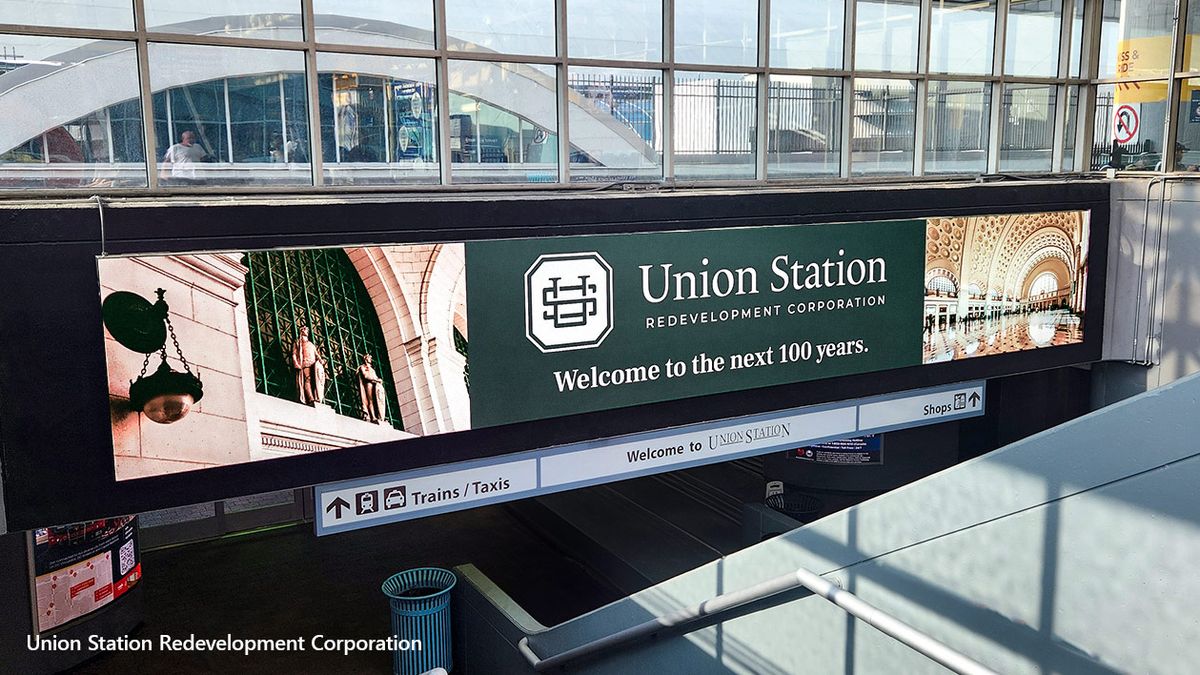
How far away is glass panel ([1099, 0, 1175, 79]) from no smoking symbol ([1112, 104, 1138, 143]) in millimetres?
373

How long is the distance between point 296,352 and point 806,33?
5.68 m

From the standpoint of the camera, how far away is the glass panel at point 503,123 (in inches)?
312

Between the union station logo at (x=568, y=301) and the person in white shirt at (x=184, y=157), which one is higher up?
the person in white shirt at (x=184, y=157)

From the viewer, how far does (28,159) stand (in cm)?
641

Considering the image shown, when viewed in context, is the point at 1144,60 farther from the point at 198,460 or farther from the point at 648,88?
the point at 198,460

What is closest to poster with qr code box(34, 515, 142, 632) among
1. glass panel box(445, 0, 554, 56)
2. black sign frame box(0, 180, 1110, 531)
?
black sign frame box(0, 180, 1110, 531)

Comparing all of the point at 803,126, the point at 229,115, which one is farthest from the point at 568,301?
the point at 803,126

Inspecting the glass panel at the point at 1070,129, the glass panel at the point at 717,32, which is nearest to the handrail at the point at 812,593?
the glass panel at the point at 717,32

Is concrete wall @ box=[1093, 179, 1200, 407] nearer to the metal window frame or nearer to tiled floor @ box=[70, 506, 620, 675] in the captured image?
the metal window frame

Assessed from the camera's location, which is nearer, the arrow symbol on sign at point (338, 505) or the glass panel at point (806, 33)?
the arrow symbol on sign at point (338, 505)

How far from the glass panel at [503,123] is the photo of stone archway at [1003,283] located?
399 centimetres

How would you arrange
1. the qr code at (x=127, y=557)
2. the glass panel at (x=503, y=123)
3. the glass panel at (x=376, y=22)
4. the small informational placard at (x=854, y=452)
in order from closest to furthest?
1. the glass panel at (x=376, y=22)
2. the glass panel at (x=503, y=123)
3. the qr code at (x=127, y=557)
4. the small informational placard at (x=854, y=452)

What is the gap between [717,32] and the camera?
354 inches

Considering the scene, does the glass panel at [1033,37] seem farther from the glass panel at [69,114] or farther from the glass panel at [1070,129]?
the glass panel at [69,114]
